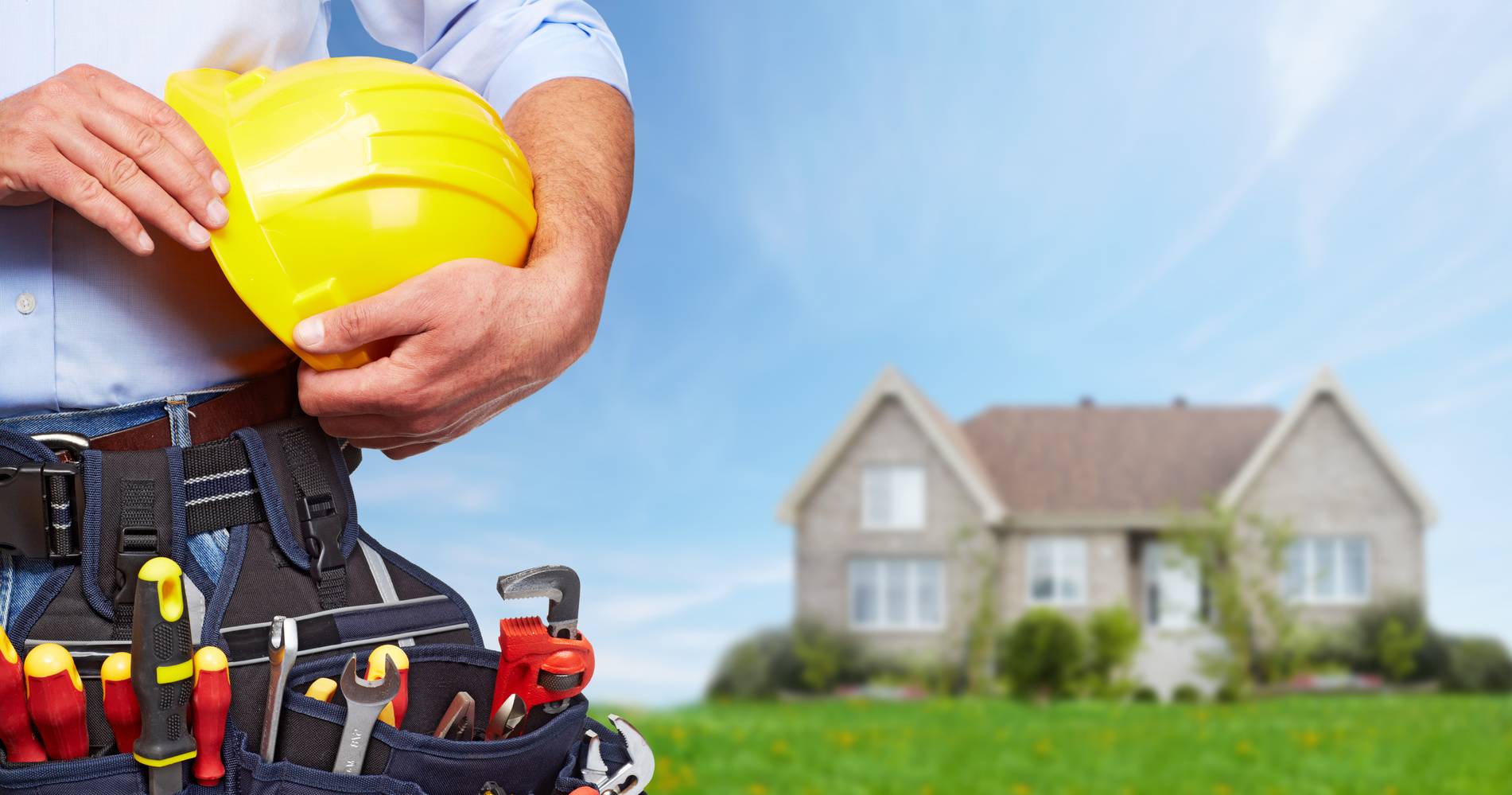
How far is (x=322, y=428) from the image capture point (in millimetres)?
1632

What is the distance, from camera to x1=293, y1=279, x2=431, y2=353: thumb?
1438 mm

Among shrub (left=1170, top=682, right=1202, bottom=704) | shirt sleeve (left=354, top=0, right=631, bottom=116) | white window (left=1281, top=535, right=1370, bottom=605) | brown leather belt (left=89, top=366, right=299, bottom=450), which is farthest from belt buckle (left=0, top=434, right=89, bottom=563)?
white window (left=1281, top=535, right=1370, bottom=605)

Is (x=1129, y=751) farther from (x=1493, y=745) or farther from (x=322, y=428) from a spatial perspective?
(x=322, y=428)

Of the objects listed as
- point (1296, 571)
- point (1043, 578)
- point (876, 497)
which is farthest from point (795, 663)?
point (1296, 571)

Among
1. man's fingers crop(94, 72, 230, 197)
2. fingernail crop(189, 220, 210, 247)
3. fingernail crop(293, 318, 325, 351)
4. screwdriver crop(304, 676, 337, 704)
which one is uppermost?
man's fingers crop(94, 72, 230, 197)

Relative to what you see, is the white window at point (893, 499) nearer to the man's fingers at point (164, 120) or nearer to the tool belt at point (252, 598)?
the tool belt at point (252, 598)

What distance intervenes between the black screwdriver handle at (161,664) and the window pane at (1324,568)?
23838 millimetres

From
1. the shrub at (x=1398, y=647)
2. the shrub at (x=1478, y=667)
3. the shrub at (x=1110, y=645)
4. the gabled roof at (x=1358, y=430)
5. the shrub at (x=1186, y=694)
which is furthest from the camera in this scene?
the gabled roof at (x=1358, y=430)

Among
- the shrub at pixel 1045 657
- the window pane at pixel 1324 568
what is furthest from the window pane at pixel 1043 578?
the window pane at pixel 1324 568

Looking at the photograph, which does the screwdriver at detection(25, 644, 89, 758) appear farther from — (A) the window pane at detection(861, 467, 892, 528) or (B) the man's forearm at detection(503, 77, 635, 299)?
(A) the window pane at detection(861, 467, 892, 528)

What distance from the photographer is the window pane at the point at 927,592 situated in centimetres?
2123

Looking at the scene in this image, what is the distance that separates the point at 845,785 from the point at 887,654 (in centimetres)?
1379

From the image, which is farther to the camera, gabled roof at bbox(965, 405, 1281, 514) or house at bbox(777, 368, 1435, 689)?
gabled roof at bbox(965, 405, 1281, 514)

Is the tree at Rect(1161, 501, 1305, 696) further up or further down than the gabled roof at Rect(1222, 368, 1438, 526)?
further down
